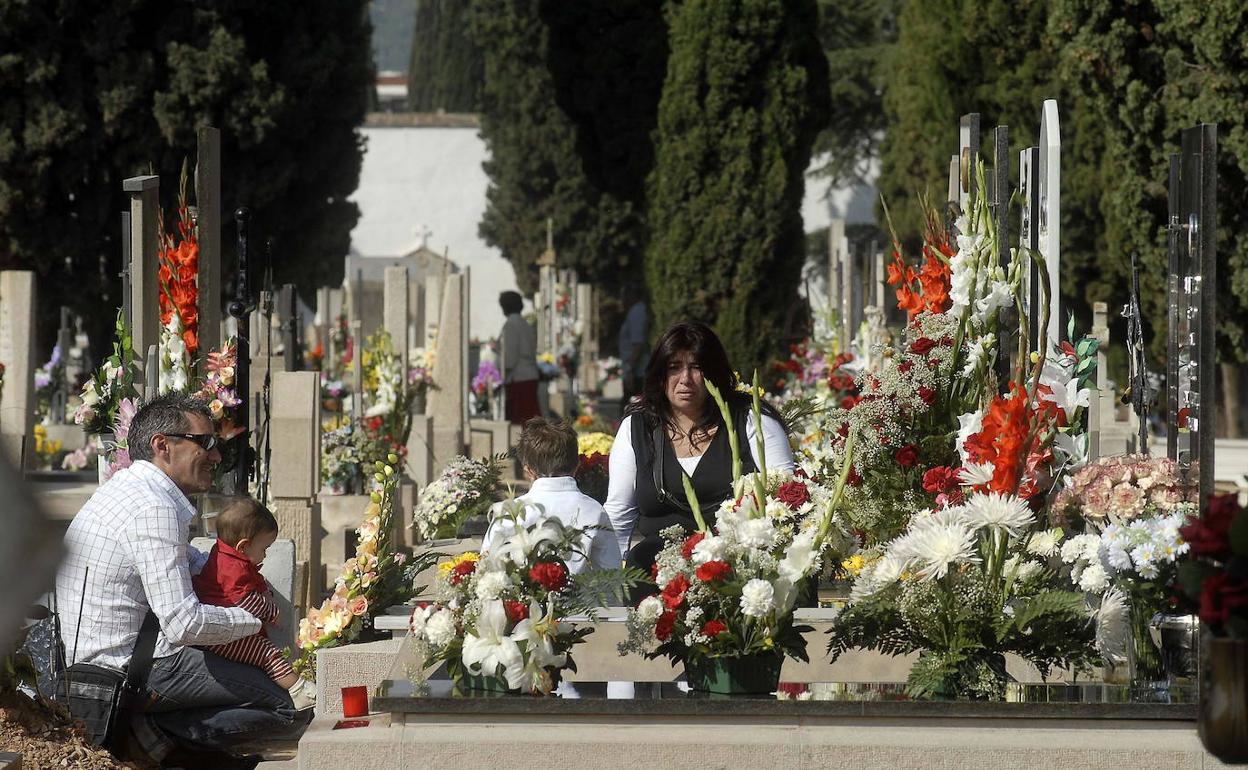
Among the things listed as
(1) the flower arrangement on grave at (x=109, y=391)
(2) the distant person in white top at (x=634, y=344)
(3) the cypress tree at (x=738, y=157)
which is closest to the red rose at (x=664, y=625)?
(1) the flower arrangement on grave at (x=109, y=391)

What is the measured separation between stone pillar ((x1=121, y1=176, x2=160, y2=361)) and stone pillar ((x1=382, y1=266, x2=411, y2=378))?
592 cm

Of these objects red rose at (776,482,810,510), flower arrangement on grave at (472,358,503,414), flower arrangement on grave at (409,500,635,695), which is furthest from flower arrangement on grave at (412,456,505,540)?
flower arrangement on grave at (472,358,503,414)

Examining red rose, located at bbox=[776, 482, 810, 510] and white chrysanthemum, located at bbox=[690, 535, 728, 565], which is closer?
white chrysanthemum, located at bbox=[690, 535, 728, 565]

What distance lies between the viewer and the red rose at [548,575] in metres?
4.31

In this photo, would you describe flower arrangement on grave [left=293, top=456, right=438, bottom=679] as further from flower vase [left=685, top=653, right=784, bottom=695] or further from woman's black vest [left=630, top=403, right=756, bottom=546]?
flower vase [left=685, top=653, right=784, bottom=695]

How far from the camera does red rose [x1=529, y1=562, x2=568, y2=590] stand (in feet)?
14.1

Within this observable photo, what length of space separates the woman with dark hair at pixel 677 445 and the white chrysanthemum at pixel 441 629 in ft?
4.94

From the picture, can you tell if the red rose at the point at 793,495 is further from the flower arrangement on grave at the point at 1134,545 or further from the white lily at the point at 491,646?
the white lily at the point at 491,646

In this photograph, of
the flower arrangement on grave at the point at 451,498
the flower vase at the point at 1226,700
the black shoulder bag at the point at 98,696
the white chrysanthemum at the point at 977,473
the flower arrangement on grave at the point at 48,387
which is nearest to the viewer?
the flower vase at the point at 1226,700

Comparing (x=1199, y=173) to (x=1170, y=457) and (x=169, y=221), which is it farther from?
(x=169, y=221)

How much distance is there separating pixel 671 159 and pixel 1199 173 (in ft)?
44.6

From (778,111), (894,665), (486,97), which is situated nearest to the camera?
(894,665)

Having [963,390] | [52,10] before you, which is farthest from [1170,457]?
[52,10]

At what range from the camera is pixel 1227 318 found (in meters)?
14.3
